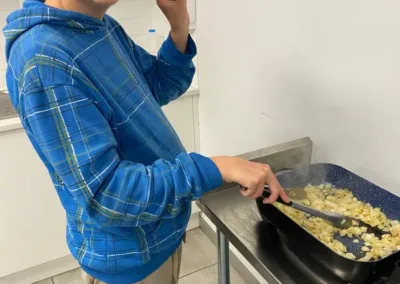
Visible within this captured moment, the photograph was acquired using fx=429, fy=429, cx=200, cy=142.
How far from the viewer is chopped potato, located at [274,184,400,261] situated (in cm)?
79

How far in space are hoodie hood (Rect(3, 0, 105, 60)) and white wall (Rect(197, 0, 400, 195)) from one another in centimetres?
60

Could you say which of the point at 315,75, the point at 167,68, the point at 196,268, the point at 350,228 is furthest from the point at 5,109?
the point at 350,228

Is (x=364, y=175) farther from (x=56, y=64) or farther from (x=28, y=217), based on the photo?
(x=28, y=217)

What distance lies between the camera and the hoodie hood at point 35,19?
687mm

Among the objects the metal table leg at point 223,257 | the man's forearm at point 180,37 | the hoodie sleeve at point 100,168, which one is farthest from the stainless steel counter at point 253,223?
the man's forearm at point 180,37

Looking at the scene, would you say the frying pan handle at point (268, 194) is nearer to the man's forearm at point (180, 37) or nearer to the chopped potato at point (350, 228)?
the chopped potato at point (350, 228)

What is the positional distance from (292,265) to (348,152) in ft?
1.22

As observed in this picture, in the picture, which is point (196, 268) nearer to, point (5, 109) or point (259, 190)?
point (5, 109)

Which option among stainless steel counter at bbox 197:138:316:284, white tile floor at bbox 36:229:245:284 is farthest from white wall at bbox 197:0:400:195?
white tile floor at bbox 36:229:245:284

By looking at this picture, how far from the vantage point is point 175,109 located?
181 centimetres

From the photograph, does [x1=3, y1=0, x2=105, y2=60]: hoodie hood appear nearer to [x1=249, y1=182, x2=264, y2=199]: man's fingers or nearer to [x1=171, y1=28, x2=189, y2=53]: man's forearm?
[x1=171, y1=28, x2=189, y2=53]: man's forearm

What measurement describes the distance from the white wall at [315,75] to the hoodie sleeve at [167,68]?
0.31 metres

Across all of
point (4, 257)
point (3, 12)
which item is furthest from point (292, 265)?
point (3, 12)

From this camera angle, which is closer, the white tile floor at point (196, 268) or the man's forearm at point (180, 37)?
the man's forearm at point (180, 37)
